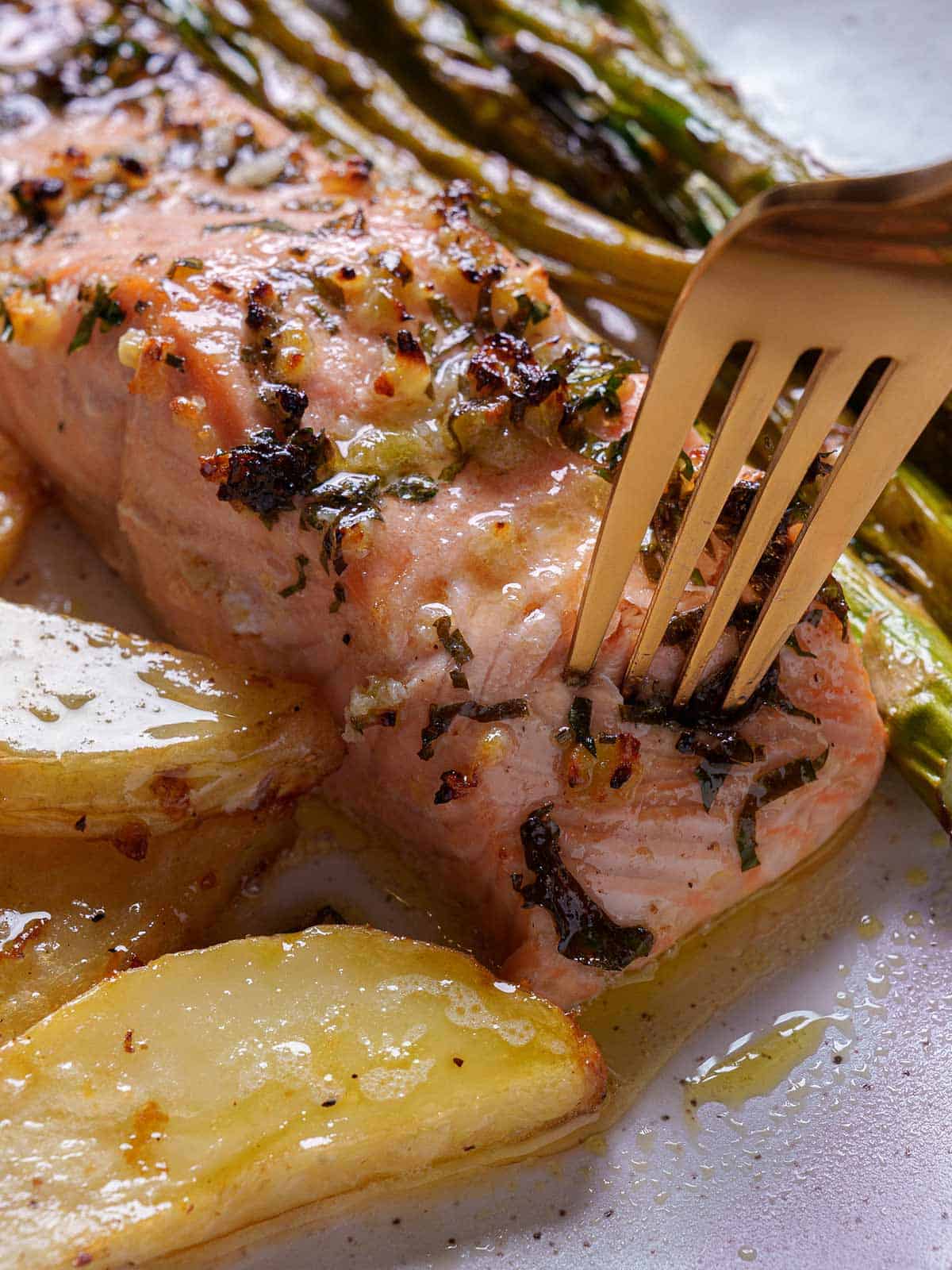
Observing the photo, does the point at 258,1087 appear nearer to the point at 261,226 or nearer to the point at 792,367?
the point at 792,367

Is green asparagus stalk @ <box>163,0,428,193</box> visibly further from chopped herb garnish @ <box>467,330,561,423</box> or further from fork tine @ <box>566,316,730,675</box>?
fork tine @ <box>566,316,730,675</box>

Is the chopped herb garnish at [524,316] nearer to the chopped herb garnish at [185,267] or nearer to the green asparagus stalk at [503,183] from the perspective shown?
the chopped herb garnish at [185,267]

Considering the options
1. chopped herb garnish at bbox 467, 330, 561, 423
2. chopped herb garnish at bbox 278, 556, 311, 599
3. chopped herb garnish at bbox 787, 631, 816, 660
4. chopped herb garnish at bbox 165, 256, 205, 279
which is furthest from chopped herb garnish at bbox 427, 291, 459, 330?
chopped herb garnish at bbox 787, 631, 816, 660

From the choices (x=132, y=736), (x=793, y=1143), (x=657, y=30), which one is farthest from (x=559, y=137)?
(x=793, y=1143)

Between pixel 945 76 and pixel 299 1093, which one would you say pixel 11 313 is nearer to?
pixel 299 1093

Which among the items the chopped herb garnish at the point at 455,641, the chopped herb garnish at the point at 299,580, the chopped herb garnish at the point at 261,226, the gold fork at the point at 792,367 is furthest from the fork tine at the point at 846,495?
the chopped herb garnish at the point at 261,226

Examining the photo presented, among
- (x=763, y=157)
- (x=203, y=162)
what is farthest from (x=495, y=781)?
(x=763, y=157)
